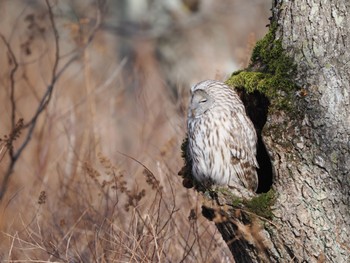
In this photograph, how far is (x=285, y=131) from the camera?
11.9 ft

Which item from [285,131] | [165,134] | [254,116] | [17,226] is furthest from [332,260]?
[165,134]

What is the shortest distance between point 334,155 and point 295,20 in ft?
2.38

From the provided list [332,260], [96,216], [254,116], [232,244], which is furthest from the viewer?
[96,216]

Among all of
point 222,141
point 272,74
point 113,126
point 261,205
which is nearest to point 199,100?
point 222,141

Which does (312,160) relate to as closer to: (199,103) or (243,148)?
(243,148)

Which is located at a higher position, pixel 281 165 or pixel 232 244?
pixel 281 165

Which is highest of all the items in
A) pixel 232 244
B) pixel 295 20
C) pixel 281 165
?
pixel 295 20

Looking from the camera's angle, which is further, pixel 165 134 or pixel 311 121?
pixel 165 134

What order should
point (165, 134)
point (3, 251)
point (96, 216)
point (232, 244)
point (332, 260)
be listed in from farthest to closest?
1. point (165, 134)
2. point (96, 216)
3. point (3, 251)
4. point (232, 244)
5. point (332, 260)

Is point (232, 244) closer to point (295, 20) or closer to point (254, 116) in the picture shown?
point (254, 116)

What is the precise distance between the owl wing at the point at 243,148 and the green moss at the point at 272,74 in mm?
182

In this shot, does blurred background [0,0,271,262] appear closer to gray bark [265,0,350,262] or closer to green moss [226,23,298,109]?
gray bark [265,0,350,262]

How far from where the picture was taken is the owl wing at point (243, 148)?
391 centimetres

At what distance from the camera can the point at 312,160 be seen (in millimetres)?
3588
